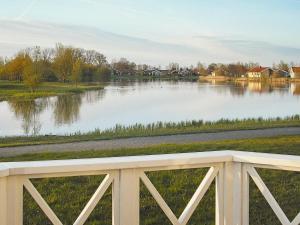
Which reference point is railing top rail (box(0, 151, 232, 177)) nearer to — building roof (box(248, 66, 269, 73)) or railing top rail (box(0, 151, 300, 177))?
railing top rail (box(0, 151, 300, 177))

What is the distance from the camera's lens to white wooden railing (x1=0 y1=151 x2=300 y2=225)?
2598 millimetres

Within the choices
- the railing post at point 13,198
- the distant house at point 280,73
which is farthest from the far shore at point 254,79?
the railing post at point 13,198

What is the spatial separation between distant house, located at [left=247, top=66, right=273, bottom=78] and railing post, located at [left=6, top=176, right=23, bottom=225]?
12293 centimetres

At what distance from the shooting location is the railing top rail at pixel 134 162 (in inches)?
102

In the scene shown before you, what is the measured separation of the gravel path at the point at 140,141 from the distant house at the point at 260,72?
10739cm

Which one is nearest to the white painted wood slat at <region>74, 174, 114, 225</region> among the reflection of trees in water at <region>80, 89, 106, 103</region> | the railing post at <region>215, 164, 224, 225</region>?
the railing post at <region>215, 164, 224, 225</region>

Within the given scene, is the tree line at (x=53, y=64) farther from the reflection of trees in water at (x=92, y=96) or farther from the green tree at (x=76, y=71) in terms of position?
the reflection of trees in water at (x=92, y=96)

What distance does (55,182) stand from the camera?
24.5 ft

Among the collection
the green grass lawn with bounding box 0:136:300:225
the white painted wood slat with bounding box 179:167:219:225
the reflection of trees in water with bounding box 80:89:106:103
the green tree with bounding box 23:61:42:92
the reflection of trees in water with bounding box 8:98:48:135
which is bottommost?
the reflection of trees in water with bounding box 8:98:48:135

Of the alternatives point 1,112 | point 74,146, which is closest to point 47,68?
point 1,112

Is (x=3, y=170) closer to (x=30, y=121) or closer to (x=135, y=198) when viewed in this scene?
(x=135, y=198)

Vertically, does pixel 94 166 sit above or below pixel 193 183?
above

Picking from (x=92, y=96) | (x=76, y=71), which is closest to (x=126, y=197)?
(x=92, y=96)

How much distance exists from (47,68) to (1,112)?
36.1 meters
